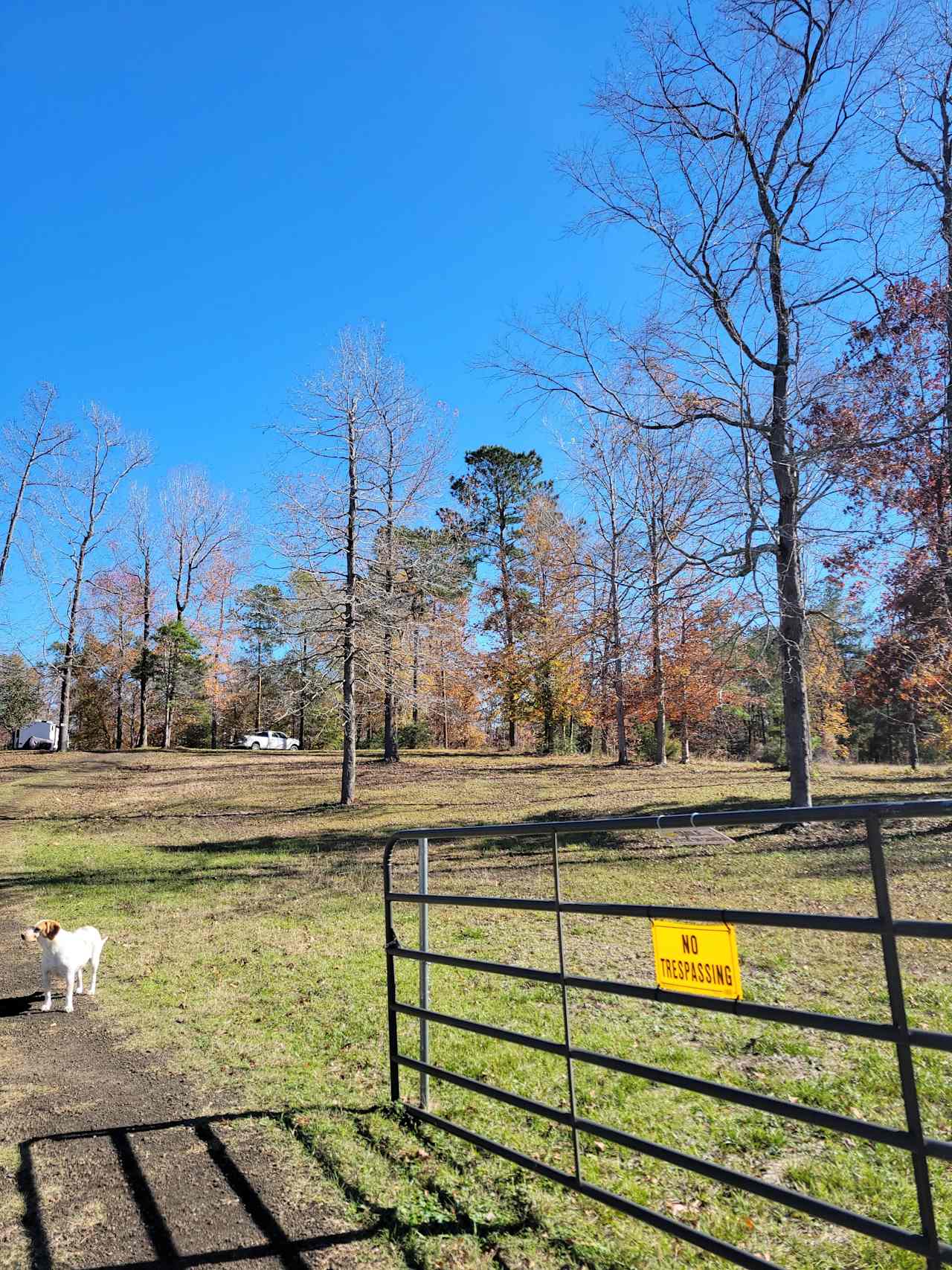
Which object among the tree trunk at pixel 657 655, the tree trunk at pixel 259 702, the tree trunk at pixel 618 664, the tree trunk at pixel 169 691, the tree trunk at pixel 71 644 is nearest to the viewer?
the tree trunk at pixel 657 655

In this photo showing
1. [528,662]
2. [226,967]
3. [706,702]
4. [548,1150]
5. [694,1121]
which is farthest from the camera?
[528,662]

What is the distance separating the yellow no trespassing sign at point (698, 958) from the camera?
2.41 m

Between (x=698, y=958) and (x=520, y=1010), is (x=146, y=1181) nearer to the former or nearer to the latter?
(x=698, y=958)

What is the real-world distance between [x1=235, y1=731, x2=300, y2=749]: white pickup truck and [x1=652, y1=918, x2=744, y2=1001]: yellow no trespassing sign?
41.2 meters

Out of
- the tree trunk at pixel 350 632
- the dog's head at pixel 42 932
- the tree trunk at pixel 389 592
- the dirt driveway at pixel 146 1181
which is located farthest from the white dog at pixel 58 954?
the tree trunk at pixel 389 592

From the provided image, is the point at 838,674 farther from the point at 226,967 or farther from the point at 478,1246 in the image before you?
the point at 478,1246

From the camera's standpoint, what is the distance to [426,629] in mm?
21172

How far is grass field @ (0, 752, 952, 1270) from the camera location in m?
Answer: 3.07

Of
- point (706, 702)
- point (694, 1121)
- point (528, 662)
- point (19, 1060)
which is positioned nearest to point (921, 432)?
point (694, 1121)

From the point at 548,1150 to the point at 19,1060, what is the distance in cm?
343

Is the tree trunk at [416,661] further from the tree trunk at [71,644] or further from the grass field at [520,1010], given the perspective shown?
the tree trunk at [71,644]

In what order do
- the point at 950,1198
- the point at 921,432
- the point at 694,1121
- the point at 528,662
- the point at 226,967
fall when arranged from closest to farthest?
the point at 950,1198 < the point at 694,1121 < the point at 226,967 < the point at 921,432 < the point at 528,662

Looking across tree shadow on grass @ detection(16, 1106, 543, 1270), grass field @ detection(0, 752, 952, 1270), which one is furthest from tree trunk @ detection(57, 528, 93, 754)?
tree shadow on grass @ detection(16, 1106, 543, 1270)

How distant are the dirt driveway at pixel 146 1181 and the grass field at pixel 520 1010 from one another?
19cm
